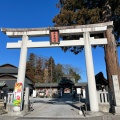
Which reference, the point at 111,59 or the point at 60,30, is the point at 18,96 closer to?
the point at 60,30

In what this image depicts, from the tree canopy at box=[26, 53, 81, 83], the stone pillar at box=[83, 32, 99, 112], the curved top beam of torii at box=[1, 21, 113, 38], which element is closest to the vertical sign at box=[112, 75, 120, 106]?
the stone pillar at box=[83, 32, 99, 112]

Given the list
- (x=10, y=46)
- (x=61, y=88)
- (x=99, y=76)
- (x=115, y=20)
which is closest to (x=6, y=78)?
(x=61, y=88)

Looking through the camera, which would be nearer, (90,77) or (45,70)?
(90,77)

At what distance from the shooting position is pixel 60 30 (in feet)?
40.4

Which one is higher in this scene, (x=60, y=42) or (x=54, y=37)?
(x=54, y=37)

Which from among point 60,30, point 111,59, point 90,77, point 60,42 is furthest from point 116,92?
point 60,30

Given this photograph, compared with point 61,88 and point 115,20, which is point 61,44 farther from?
point 61,88

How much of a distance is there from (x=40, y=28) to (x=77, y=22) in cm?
407

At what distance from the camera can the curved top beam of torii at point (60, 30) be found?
11961mm

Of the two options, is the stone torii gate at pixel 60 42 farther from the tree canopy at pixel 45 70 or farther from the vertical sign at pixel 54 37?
the tree canopy at pixel 45 70

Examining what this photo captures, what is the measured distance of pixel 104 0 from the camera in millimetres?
15141

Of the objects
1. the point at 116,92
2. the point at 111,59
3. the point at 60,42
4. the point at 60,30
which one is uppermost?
the point at 60,30

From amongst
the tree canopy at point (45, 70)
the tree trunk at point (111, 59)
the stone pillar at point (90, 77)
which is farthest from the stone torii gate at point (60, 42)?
the tree canopy at point (45, 70)

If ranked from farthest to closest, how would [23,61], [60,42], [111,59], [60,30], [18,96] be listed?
[111,59], [60,30], [60,42], [23,61], [18,96]
